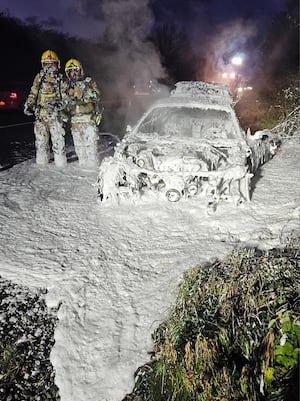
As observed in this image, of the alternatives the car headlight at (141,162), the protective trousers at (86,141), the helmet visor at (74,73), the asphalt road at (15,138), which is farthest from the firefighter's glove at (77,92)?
the car headlight at (141,162)

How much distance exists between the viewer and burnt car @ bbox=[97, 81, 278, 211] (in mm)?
4840

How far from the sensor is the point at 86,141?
7102mm

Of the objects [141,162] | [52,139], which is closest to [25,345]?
[141,162]

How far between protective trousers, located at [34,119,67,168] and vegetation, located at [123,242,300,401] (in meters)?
4.93

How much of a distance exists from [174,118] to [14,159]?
3.81 meters

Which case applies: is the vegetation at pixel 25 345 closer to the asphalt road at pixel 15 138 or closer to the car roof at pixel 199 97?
the car roof at pixel 199 97

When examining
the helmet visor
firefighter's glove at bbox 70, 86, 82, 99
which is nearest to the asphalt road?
firefighter's glove at bbox 70, 86, 82, 99

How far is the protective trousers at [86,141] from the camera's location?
698cm

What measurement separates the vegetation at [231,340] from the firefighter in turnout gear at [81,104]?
4.85 meters

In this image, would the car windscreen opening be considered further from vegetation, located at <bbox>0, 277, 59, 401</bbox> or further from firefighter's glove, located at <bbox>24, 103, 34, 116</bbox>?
vegetation, located at <bbox>0, 277, 59, 401</bbox>

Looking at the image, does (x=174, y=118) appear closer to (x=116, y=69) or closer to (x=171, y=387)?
(x=171, y=387)

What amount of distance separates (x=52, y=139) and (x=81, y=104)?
954 mm

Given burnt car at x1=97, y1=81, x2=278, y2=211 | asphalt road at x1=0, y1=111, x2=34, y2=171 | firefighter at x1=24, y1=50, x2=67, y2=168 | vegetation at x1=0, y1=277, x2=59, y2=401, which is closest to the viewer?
vegetation at x1=0, y1=277, x2=59, y2=401

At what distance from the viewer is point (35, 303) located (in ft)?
10.4
